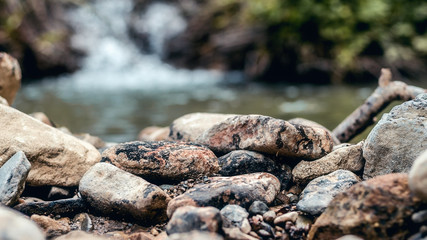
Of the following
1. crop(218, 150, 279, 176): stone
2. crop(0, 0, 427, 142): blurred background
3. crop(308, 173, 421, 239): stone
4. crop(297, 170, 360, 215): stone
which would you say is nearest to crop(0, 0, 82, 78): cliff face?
crop(0, 0, 427, 142): blurred background

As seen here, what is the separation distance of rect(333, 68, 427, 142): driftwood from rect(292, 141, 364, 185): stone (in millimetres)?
1265

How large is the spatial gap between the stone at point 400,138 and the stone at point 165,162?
1061 millimetres

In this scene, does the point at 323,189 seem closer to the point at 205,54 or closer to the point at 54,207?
the point at 54,207

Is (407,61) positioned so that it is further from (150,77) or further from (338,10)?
(150,77)

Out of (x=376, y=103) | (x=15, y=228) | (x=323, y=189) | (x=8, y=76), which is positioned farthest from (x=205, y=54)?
(x=15, y=228)

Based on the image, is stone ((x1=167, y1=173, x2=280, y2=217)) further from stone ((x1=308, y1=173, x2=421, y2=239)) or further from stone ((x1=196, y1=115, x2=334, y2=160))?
stone ((x1=308, y1=173, x2=421, y2=239))

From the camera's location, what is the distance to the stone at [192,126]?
140 inches

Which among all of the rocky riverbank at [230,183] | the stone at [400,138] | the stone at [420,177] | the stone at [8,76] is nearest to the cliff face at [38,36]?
the stone at [8,76]

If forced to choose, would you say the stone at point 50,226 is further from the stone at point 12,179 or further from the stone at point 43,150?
the stone at point 43,150

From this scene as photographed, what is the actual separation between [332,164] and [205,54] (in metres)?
13.2

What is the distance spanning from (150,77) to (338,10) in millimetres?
7458

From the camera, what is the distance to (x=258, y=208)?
2.25 metres

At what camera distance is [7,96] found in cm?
414

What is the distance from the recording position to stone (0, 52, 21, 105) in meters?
3.96
